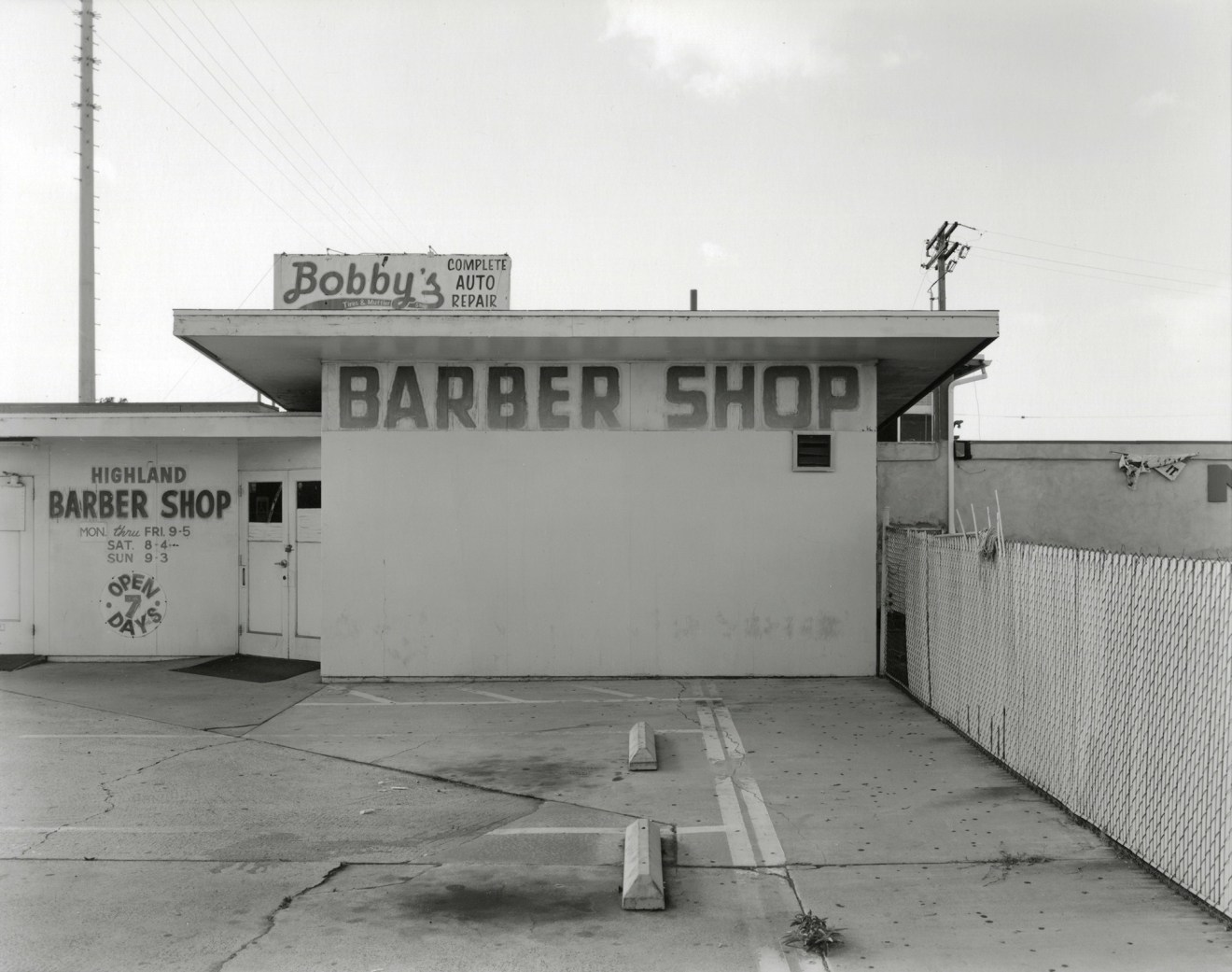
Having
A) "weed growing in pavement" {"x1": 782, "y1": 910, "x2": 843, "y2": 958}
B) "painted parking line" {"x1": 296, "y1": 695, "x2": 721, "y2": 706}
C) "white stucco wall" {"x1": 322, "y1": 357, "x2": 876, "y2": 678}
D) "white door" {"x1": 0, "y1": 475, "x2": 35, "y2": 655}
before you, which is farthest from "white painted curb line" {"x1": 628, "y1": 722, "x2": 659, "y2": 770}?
"white door" {"x1": 0, "y1": 475, "x2": 35, "y2": 655}

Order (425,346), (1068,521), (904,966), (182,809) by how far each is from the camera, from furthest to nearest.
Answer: (1068,521) → (425,346) → (182,809) → (904,966)

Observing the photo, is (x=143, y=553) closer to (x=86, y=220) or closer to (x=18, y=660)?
(x=18, y=660)

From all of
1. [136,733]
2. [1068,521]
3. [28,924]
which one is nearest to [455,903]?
[28,924]

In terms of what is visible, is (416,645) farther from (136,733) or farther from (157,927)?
(157,927)

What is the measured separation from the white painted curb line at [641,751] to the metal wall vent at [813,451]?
4123 mm

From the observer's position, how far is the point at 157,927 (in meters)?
4.46

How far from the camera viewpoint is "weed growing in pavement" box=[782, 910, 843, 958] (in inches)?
163

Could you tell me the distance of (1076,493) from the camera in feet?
76.4

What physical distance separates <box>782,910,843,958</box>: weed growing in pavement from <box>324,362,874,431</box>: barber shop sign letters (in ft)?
→ 22.6

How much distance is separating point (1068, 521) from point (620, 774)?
64.5 feet

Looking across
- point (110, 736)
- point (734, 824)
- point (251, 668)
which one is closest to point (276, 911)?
point (734, 824)

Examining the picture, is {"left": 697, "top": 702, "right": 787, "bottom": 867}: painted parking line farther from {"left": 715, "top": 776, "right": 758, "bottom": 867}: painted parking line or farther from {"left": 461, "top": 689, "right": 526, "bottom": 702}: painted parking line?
{"left": 461, "top": 689, "right": 526, "bottom": 702}: painted parking line

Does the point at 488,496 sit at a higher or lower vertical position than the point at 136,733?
higher

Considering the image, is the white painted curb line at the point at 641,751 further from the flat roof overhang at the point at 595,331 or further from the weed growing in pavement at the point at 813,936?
the flat roof overhang at the point at 595,331
